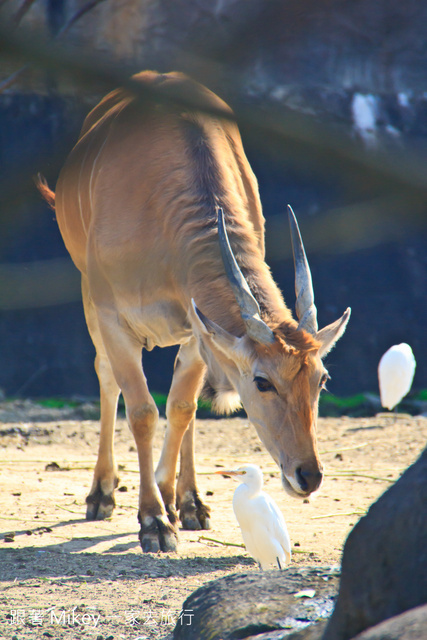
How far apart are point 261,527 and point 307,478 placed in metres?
0.38

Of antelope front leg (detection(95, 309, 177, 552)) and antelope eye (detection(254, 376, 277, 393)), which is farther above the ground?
antelope eye (detection(254, 376, 277, 393))

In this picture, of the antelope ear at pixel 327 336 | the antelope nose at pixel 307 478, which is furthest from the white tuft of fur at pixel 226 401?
the antelope nose at pixel 307 478

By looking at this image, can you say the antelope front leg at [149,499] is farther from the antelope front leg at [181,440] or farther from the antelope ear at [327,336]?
the antelope ear at [327,336]

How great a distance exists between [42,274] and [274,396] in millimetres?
2522

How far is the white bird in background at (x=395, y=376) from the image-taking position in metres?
7.54

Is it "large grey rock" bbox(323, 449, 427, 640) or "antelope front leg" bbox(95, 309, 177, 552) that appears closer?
"large grey rock" bbox(323, 449, 427, 640)

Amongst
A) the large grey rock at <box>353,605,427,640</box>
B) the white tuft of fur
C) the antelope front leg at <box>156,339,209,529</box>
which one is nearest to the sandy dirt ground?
the antelope front leg at <box>156,339,209,529</box>

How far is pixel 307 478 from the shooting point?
3229 millimetres

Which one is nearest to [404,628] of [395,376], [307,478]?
[307,478]

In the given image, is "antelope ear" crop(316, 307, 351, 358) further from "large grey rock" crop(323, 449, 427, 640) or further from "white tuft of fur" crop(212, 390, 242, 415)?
"large grey rock" crop(323, 449, 427, 640)

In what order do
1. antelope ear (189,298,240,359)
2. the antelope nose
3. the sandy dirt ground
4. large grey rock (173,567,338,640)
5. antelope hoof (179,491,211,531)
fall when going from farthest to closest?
antelope hoof (179,491,211,531) < antelope ear (189,298,240,359) < the antelope nose < the sandy dirt ground < large grey rock (173,567,338,640)

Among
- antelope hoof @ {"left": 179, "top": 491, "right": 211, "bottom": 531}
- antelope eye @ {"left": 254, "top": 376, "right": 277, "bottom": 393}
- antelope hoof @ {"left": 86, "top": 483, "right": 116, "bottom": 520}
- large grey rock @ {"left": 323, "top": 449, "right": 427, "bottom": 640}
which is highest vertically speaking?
large grey rock @ {"left": 323, "top": 449, "right": 427, "bottom": 640}

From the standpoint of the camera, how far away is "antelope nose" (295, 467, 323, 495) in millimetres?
3229

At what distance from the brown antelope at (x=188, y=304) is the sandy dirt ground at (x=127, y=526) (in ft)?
0.87
